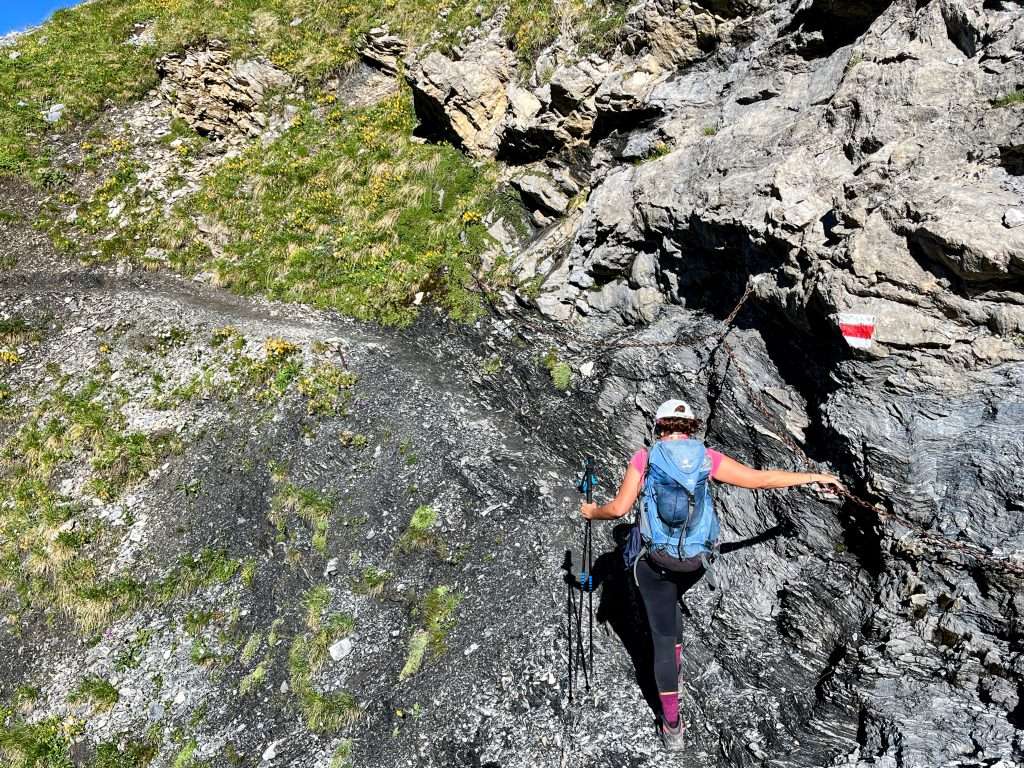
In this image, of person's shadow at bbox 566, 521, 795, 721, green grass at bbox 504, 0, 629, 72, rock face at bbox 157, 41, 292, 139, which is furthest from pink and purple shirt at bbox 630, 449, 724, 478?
rock face at bbox 157, 41, 292, 139

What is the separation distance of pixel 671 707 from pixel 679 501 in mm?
2686

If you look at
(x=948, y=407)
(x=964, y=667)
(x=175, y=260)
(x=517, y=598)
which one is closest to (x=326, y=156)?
(x=175, y=260)

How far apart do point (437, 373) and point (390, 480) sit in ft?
8.88

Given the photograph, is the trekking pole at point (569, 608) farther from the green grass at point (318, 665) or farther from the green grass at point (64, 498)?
the green grass at point (64, 498)

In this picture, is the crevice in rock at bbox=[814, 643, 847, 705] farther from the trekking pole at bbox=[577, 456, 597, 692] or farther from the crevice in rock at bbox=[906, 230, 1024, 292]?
the crevice in rock at bbox=[906, 230, 1024, 292]

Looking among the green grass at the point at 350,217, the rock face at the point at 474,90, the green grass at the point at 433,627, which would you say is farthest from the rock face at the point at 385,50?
the green grass at the point at 433,627

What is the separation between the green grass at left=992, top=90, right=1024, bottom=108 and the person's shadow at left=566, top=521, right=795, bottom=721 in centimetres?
522

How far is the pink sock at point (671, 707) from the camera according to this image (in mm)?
6301

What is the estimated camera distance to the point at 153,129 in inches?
851

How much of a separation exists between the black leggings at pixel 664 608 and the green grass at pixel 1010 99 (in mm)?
6056

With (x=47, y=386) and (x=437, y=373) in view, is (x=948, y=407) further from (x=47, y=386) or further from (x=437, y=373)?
(x=47, y=386)

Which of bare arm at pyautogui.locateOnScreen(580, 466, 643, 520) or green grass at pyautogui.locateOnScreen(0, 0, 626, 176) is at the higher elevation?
green grass at pyautogui.locateOnScreen(0, 0, 626, 176)

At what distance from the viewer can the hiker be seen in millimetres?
5375

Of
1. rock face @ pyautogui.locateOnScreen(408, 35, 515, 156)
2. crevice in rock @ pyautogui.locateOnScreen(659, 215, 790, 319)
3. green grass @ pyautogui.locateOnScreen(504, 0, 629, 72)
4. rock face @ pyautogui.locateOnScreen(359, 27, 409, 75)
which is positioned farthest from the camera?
rock face @ pyautogui.locateOnScreen(359, 27, 409, 75)
